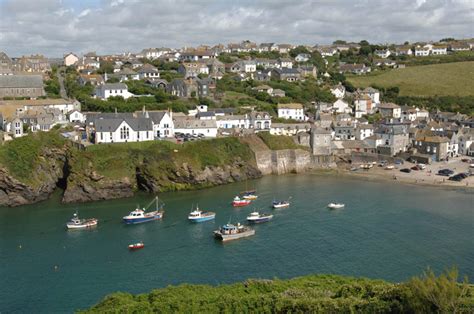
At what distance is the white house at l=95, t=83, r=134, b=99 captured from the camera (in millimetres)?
61156

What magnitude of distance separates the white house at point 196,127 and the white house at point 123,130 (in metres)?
5.20

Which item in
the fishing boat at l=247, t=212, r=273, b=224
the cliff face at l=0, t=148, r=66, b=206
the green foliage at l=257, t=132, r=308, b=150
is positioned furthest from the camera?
the green foliage at l=257, t=132, r=308, b=150

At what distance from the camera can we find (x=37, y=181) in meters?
40.5

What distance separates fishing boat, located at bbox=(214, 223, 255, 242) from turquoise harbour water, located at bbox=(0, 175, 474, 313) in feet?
1.66

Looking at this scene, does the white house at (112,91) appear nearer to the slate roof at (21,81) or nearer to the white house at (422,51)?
the slate roof at (21,81)

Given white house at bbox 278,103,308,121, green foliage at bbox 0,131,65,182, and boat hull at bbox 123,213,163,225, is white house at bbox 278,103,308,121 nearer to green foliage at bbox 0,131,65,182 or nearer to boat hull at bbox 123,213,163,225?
green foliage at bbox 0,131,65,182

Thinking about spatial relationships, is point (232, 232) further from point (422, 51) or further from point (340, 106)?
point (422, 51)

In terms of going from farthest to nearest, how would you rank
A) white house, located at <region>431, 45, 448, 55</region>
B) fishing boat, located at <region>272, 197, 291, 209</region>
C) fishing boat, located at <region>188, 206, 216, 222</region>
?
white house, located at <region>431, 45, 448, 55</region> < fishing boat, located at <region>272, 197, 291, 209</region> < fishing boat, located at <region>188, 206, 216, 222</region>

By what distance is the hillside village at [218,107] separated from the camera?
5025 centimetres

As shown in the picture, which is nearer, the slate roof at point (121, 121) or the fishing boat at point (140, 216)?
the fishing boat at point (140, 216)

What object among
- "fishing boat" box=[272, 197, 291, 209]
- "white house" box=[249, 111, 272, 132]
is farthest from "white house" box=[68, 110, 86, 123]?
"fishing boat" box=[272, 197, 291, 209]

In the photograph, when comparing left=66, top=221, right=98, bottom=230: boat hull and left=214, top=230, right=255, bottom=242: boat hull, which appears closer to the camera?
left=214, top=230, right=255, bottom=242: boat hull

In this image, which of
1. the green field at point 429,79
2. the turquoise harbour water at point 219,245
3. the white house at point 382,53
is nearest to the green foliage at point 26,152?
the turquoise harbour water at point 219,245

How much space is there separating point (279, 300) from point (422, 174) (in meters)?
34.0
